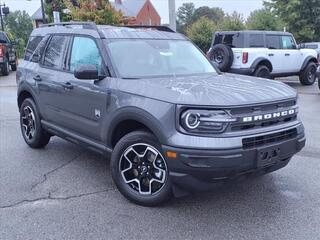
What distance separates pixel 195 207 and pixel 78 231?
1.18 m

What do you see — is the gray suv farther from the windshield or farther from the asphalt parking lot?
the asphalt parking lot

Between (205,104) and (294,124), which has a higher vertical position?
(205,104)

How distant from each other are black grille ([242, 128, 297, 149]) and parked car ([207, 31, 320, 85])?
911 centimetres

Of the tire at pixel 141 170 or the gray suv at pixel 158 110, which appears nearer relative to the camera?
the gray suv at pixel 158 110

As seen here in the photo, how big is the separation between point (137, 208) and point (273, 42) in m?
11.4

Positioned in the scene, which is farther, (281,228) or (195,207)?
(195,207)

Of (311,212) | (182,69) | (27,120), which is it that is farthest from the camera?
(27,120)

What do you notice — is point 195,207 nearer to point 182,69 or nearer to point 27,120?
point 182,69

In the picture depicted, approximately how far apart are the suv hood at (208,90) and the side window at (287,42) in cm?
1061

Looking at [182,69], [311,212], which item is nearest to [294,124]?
[311,212]

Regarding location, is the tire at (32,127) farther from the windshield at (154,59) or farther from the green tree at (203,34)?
the green tree at (203,34)

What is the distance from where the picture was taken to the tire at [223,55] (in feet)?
42.8

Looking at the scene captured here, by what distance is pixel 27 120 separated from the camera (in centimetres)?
650

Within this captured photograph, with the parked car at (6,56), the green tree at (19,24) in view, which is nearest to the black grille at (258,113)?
the parked car at (6,56)
